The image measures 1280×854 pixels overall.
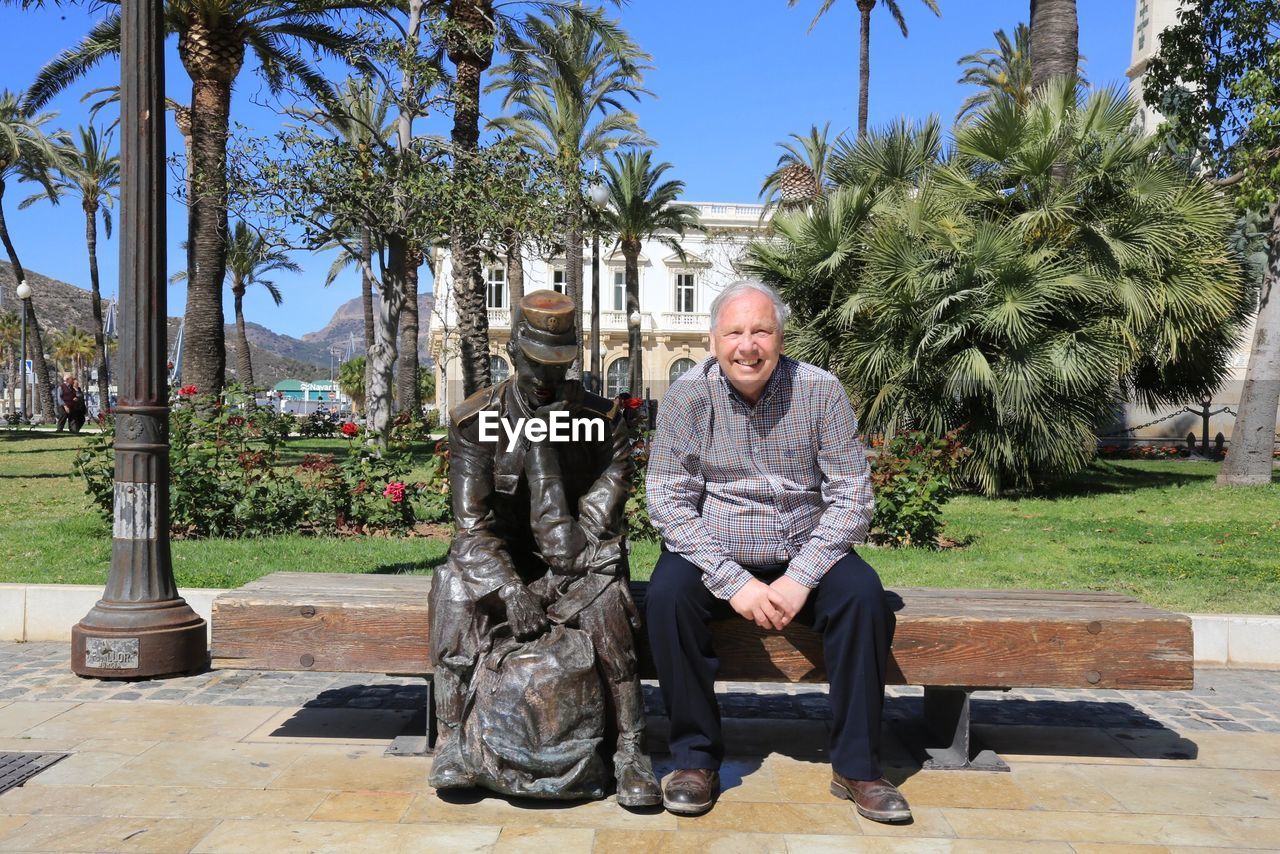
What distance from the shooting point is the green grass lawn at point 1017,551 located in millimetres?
6980

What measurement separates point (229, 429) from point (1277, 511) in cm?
1023

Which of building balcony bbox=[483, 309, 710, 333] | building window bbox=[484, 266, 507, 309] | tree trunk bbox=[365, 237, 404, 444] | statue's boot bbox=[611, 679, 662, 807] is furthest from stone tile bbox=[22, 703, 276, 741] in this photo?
building window bbox=[484, 266, 507, 309]

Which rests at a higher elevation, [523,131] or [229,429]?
[523,131]

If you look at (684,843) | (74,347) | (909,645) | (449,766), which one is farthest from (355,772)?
(74,347)

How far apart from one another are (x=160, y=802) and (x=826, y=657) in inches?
88.3

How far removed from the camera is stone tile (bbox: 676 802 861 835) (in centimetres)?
326

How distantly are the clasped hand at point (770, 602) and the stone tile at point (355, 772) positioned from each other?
128cm

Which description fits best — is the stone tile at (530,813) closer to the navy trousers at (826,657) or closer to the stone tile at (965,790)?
the navy trousers at (826,657)

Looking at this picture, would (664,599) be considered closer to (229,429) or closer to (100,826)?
(100,826)

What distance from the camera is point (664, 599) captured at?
3492 mm

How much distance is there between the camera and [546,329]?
354 cm

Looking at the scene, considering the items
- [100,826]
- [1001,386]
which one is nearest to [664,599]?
[100,826]

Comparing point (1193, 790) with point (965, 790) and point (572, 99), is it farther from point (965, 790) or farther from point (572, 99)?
point (572, 99)

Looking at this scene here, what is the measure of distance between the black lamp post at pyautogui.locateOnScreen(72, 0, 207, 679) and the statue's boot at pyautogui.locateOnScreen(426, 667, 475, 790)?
2.13 m
